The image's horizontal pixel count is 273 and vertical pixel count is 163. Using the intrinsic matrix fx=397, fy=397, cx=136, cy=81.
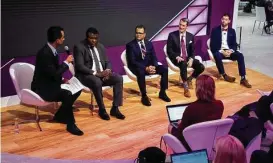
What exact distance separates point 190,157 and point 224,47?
4.87 metres

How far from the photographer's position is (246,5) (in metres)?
18.7

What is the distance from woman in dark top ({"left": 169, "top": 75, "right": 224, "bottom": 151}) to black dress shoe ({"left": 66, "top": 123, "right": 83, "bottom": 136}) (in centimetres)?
174

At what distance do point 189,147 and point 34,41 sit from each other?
3400 millimetres

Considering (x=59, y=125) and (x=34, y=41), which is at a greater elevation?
(x=34, y=41)

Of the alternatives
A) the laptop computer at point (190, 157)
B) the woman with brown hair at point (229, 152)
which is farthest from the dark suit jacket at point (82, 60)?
the woman with brown hair at point (229, 152)

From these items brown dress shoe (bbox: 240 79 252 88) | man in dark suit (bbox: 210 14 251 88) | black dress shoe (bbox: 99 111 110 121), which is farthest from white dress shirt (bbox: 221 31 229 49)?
black dress shoe (bbox: 99 111 110 121)

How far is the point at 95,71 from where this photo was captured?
5.91 m

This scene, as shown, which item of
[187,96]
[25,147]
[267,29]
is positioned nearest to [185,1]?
[187,96]

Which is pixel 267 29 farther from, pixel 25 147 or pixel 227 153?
pixel 227 153

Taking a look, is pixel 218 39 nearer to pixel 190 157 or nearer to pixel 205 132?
pixel 205 132

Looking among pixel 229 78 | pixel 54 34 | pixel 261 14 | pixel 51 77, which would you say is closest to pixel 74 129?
pixel 51 77

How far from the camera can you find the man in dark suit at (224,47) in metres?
7.39

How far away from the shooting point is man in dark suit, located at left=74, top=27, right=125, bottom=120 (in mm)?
5641

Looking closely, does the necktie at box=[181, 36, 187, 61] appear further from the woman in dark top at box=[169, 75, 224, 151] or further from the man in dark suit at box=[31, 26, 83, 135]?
the woman in dark top at box=[169, 75, 224, 151]
